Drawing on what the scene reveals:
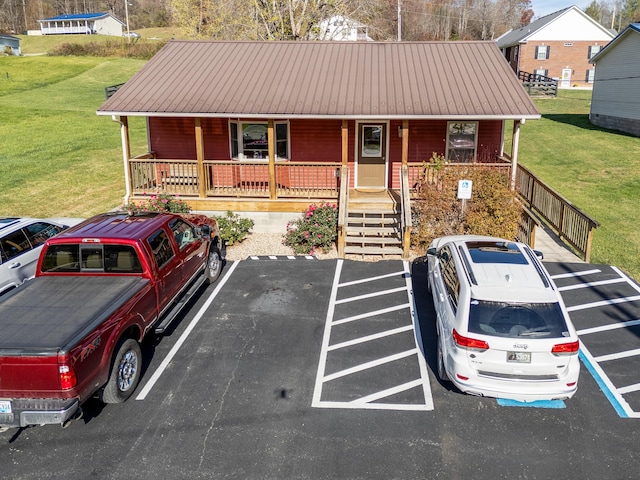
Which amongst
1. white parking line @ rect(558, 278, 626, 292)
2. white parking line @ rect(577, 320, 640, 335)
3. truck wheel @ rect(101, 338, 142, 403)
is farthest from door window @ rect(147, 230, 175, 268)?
white parking line @ rect(558, 278, 626, 292)

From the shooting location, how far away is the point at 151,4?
353ft

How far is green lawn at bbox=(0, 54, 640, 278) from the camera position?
1716cm

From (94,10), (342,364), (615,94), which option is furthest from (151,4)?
(342,364)

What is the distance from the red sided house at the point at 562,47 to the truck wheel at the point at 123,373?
2091 inches

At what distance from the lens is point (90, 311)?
7.11 m

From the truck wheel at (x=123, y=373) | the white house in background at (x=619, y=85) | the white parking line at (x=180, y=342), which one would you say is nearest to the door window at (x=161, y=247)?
the white parking line at (x=180, y=342)

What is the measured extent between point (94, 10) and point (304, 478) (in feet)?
439

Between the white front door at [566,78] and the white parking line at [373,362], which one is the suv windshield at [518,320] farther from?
the white front door at [566,78]

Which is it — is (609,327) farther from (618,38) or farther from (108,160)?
(618,38)

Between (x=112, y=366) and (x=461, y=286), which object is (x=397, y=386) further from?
(x=112, y=366)

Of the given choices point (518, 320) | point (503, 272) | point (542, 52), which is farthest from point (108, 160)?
point (542, 52)

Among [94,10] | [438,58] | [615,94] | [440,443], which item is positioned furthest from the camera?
[94,10]

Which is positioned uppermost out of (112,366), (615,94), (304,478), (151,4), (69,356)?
(151,4)

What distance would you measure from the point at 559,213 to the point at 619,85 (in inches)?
795
